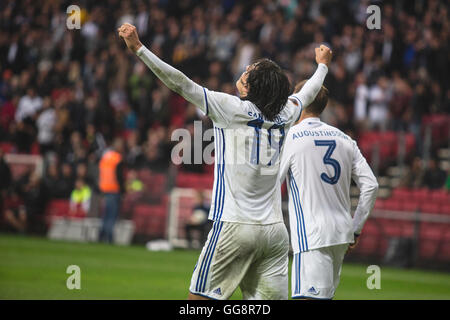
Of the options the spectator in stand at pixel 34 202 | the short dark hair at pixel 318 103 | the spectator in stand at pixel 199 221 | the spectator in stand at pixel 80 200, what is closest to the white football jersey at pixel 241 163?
the short dark hair at pixel 318 103

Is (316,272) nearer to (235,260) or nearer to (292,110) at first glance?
(235,260)

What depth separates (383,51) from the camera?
69.0 ft

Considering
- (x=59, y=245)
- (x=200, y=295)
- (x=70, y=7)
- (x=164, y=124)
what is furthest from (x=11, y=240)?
(x=200, y=295)

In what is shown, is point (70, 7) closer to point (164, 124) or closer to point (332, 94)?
point (164, 124)

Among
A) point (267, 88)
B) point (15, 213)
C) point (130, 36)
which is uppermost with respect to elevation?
point (130, 36)

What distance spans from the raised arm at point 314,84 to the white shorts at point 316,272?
4.07 feet

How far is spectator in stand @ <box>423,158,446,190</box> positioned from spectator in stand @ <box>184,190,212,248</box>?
504 cm

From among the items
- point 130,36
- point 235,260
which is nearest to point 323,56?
point 130,36

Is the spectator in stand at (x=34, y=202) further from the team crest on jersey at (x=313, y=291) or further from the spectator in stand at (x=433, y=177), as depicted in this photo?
the team crest on jersey at (x=313, y=291)

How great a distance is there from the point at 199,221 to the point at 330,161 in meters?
12.1

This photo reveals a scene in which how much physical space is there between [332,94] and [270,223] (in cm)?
1480

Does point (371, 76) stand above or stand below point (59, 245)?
above

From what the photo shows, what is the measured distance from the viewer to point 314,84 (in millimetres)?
6488

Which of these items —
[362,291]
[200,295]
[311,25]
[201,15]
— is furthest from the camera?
[201,15]
